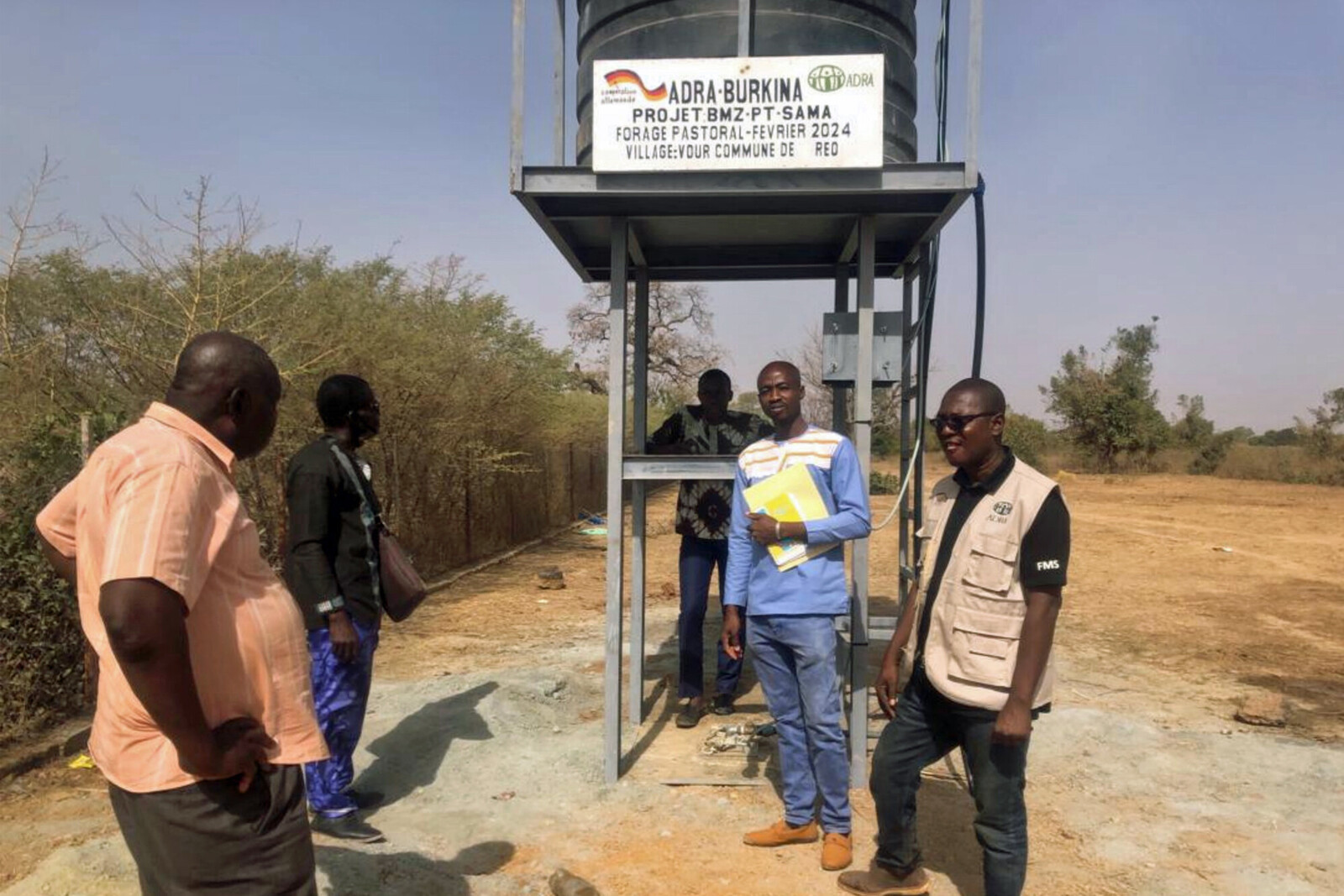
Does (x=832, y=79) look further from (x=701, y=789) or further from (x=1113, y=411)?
(x=1113, y=411)

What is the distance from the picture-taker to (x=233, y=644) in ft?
6.40

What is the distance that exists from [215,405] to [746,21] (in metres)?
3.14

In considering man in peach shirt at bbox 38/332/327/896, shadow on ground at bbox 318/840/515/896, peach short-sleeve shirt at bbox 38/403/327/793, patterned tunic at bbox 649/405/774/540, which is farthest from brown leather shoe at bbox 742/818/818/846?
peach short-sleeve shirt at bbox 38/403/327/793

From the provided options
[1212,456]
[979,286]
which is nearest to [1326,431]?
[1212,456]

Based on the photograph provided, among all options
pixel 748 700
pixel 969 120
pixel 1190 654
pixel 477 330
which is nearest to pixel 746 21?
pixel 969 120

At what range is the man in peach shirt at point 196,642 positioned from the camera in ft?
5.70

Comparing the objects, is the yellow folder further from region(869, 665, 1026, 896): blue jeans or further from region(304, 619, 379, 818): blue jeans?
region(304, 619, 379, 818): blue jeans

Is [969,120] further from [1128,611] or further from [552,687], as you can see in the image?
[1128,611]

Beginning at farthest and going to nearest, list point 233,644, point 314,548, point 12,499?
1. point 12,499
2. point 314,548
3. point 233,644

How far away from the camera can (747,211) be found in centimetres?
456

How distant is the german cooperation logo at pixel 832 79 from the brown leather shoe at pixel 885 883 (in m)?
3.34

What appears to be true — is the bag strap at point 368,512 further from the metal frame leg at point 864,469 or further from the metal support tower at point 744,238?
the metal frame leg at point 864,469

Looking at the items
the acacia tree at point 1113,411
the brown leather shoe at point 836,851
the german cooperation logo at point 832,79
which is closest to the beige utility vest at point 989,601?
the brown leather shoe at point 836,851

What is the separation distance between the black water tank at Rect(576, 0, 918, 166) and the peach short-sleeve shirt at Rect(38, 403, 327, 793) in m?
3.02
